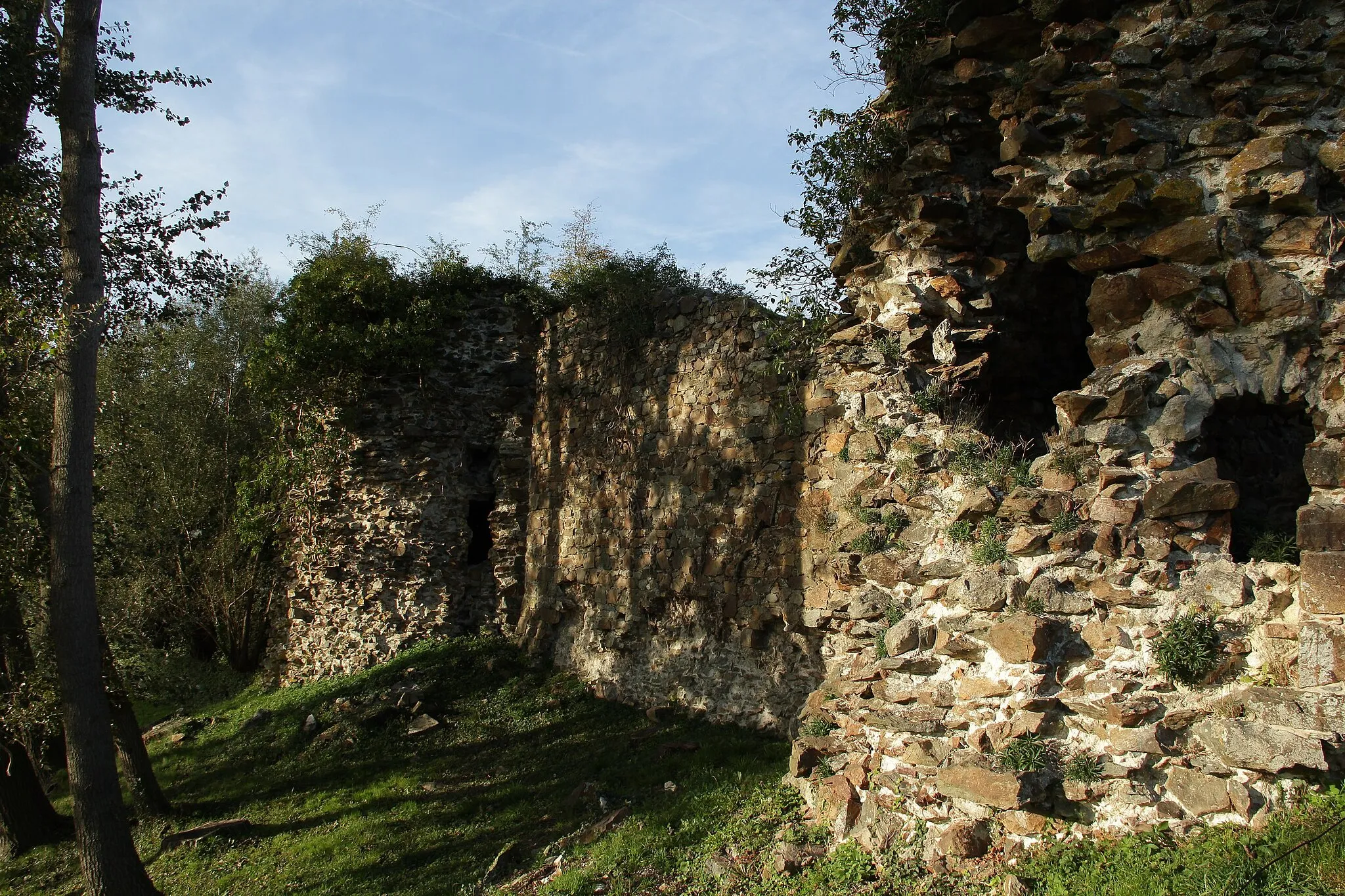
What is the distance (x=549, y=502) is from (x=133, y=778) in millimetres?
5702

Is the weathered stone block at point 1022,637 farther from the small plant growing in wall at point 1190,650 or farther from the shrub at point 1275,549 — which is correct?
the shrub at point 1275,549

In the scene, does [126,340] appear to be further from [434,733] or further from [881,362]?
[881,362]

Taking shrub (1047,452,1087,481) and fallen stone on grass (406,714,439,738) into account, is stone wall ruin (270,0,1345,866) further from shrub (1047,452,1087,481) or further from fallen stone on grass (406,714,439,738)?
fallen stone on grass (406,714,439,738)

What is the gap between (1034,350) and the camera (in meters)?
7.86

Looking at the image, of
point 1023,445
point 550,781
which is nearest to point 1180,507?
point 1023,445

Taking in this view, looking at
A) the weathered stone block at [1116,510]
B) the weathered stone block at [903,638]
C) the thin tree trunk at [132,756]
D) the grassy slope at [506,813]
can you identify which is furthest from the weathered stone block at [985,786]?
the thin tree trunk at [132,756]

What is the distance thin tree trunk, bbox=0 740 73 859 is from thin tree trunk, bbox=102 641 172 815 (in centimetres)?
94

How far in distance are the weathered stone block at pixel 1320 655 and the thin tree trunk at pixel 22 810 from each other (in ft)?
36.3

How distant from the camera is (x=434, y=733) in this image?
10461mm

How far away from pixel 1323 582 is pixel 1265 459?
11.0 ft

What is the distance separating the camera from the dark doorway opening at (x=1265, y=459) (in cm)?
683

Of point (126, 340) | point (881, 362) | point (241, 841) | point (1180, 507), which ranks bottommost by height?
point (241, 841)

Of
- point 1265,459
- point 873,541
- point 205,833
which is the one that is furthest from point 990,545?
point 205,833

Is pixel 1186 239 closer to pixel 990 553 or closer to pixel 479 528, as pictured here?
pixel 990 553
